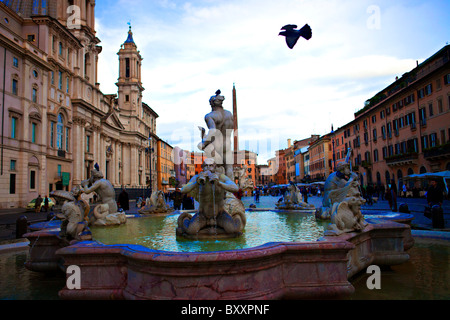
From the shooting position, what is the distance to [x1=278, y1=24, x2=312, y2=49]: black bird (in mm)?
6723

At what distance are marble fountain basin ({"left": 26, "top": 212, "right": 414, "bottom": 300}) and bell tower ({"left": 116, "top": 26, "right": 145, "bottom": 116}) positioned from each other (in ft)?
212

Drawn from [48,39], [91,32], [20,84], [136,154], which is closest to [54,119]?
[20,84]

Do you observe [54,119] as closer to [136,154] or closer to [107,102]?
[107,102]

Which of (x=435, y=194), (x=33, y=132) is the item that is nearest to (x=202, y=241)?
(x=435, y=194)

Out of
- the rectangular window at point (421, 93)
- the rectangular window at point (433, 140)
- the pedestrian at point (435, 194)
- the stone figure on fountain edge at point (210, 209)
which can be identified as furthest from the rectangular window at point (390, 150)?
the stone figure on fountain edge at point (210, 209)

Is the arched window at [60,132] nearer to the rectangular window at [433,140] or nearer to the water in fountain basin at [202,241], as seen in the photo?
the water in fountain basin at [202,241]

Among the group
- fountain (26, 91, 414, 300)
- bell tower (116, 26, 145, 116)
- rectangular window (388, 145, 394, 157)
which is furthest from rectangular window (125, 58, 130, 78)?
fountain (26, 91, 414, 300)

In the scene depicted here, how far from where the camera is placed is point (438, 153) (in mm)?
27719

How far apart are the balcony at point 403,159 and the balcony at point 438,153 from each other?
2.41 meters

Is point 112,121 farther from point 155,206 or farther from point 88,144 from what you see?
point 155,206

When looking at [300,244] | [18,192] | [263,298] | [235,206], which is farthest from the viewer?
[18,192]

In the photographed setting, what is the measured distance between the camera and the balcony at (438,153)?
87.2ft

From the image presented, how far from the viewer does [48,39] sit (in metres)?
32.7
